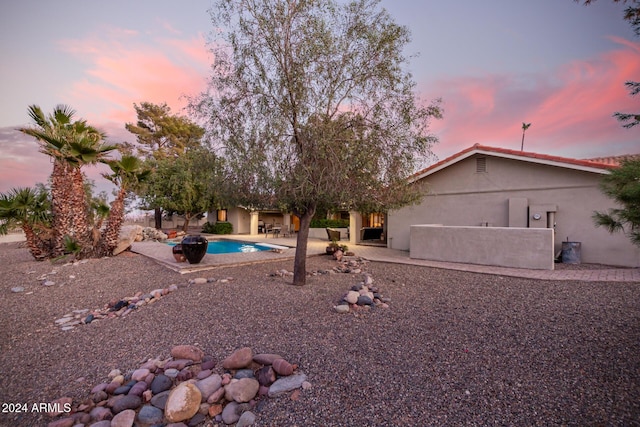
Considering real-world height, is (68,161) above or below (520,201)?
above

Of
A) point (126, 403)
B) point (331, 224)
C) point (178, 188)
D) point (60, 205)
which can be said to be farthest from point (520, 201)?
point (178, 188)

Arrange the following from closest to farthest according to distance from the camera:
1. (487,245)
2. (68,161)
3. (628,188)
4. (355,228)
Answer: (628,188)
(487,245)
(68,161)
(355,228)

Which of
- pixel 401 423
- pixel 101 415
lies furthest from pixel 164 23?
pixel 401 423

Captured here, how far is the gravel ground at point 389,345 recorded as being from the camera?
2732 mm

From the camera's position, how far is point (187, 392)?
3.05 m

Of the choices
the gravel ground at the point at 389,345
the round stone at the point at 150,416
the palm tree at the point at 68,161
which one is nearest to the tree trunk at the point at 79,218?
the palm tree at the point at 68,161

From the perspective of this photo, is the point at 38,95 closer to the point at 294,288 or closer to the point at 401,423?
the point at 294,288

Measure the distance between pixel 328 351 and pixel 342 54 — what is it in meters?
6.26

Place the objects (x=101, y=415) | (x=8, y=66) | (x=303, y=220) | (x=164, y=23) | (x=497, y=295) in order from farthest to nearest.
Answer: (x=164, y=23), (x=8, y=66), (x=303, y=220), (x=497, y=295), (x=101, y=415)

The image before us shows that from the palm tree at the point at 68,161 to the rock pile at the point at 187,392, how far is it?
9381mm

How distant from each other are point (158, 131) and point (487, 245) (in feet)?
103

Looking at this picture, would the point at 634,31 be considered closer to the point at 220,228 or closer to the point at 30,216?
the point at 30,216

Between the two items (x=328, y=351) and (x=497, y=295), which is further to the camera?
(x=497, y=295)

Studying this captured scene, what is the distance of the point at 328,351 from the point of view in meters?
3.79
